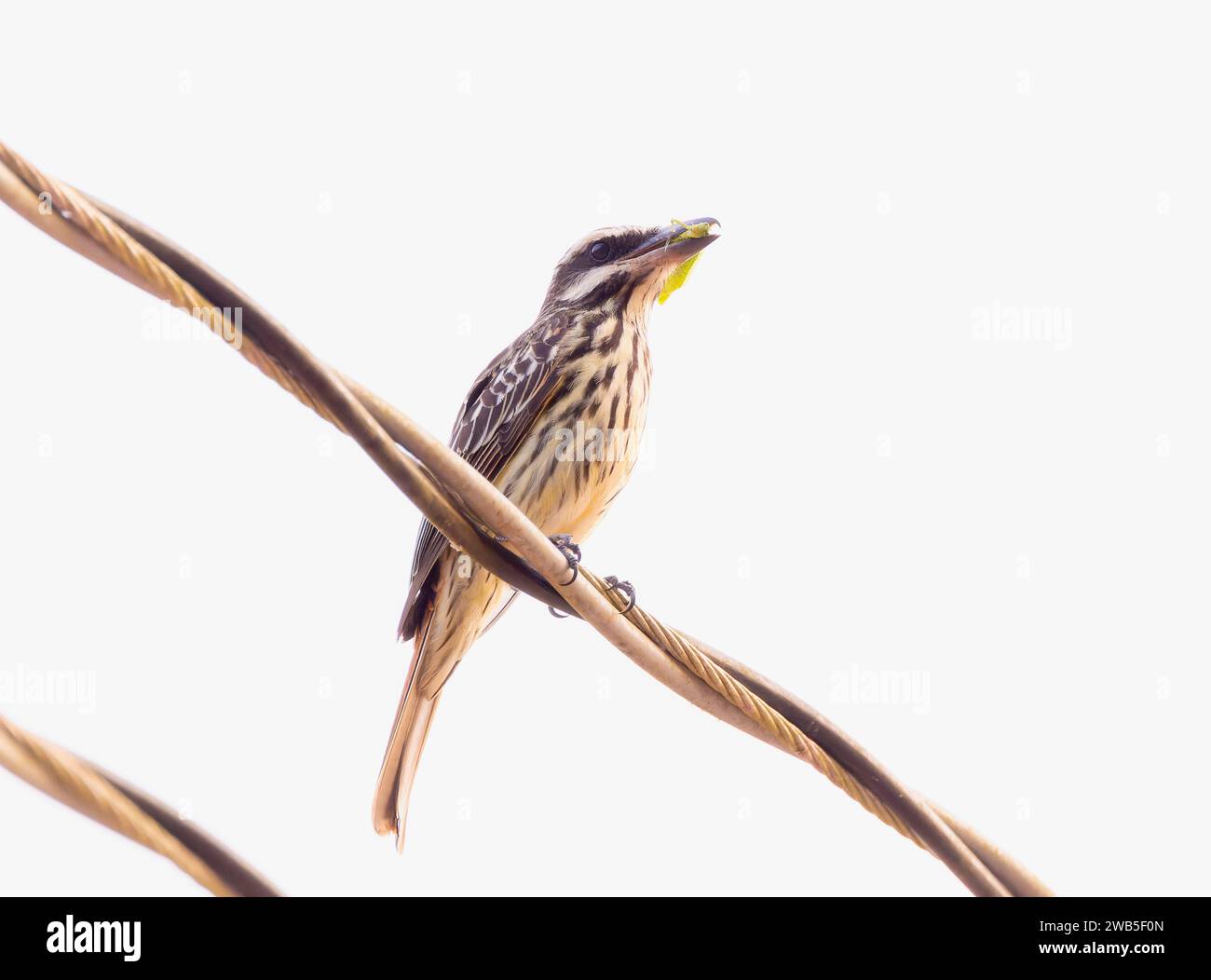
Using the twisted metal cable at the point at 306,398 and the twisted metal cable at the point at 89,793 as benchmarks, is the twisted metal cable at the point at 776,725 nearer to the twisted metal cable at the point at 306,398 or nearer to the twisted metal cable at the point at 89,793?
the twisted metal cable at the point at 306,398

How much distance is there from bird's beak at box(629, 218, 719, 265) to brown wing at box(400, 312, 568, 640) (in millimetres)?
461

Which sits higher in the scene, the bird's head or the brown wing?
the bird's head

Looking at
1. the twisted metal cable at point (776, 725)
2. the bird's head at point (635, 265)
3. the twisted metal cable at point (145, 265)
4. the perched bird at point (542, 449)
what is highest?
the bird's head at point (635, 265)

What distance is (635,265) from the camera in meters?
5.14

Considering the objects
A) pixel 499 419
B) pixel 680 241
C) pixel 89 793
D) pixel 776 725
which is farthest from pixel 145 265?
pixel 680 241

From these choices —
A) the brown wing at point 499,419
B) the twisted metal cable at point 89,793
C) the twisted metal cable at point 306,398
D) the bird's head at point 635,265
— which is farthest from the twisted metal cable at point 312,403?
the bird's head at point 635,265

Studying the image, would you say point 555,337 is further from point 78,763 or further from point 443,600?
point 78,763

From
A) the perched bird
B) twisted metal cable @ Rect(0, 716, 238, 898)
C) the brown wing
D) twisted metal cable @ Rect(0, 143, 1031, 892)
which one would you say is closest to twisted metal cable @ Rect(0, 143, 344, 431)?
twisted metal cable @ Rect(0, 143, 1031, 892)

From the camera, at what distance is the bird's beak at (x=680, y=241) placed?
500 cm

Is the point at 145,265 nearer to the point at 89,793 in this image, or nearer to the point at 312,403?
the point at 312,403

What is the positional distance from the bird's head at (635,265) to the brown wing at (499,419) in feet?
Result: 0.75

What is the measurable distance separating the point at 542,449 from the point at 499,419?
27cm

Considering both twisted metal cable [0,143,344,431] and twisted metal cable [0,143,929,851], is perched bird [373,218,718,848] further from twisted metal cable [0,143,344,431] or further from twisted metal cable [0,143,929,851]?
twisted metal cable [0,143,344,431]

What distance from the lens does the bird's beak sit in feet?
16.4
